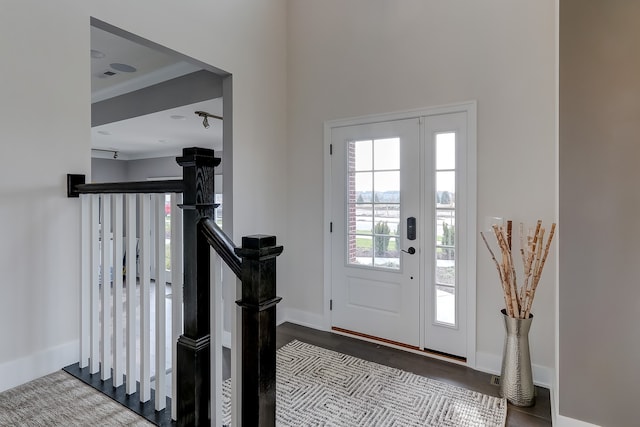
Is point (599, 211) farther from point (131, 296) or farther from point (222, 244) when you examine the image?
point (131, 296)

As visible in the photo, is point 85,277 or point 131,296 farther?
point 85,277

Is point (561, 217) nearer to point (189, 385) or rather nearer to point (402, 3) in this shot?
point (189, 385)

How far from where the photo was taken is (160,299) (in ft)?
5.13

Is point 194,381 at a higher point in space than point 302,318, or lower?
higher

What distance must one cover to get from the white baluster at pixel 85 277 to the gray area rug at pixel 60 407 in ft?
0.62

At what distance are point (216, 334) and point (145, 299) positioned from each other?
479 mm

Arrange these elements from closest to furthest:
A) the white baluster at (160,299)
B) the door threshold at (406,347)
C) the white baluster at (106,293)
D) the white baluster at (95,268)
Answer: the white baluster at (160,299), the white baluster at (106,293), the white baluster at (95,268), the door threshold at (406,347)

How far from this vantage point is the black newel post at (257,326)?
1170 mm

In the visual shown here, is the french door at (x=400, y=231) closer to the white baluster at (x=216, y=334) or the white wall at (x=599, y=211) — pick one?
the white wall at (x=599, y=211)

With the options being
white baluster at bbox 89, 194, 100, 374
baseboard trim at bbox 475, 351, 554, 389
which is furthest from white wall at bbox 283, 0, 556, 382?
white baluster at bbox 89, 194, 100, 374

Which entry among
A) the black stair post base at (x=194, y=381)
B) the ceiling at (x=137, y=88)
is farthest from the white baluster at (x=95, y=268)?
the ceiling at (x=137, y=88)

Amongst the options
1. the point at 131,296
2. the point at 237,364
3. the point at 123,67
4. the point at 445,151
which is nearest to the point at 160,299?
the point at 131,296

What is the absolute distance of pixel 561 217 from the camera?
1.93 metres

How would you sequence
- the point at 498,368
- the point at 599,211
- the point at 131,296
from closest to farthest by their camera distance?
1. the point at 131,296
2. the point at 599,211
3. the point at 498,368
